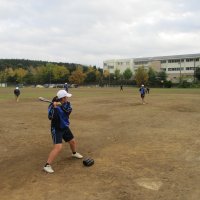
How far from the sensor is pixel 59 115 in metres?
7.57

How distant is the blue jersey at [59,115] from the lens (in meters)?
7.52

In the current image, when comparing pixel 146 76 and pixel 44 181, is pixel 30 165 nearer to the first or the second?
pixel 44 181

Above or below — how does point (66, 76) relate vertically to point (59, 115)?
above

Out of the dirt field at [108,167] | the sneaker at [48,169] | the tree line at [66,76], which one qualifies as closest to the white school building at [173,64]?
the tree line at [66,76]

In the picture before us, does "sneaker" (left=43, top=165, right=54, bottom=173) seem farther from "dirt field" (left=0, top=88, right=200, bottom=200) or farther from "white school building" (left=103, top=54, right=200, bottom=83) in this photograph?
"white school building" (left=103, top=54, right=200, bottom=83)

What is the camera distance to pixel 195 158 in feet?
27.7

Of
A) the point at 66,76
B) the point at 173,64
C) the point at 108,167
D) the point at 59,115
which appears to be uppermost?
the point at 173,64

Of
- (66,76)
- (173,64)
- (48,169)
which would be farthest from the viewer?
(173,64)

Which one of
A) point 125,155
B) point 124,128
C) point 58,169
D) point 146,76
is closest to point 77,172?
point 58,169

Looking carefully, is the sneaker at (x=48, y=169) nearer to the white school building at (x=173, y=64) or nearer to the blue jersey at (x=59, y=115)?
the blue jersey at (x=59, y=115)

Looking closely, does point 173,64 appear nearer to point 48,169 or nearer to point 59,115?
point 59,115

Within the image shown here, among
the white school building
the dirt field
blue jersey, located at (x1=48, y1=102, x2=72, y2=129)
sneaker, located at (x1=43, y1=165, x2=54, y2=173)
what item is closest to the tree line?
the white school building

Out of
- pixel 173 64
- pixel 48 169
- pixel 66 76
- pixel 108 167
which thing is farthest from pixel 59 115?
pixel 173 64

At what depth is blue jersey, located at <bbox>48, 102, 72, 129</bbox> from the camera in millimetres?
7523
